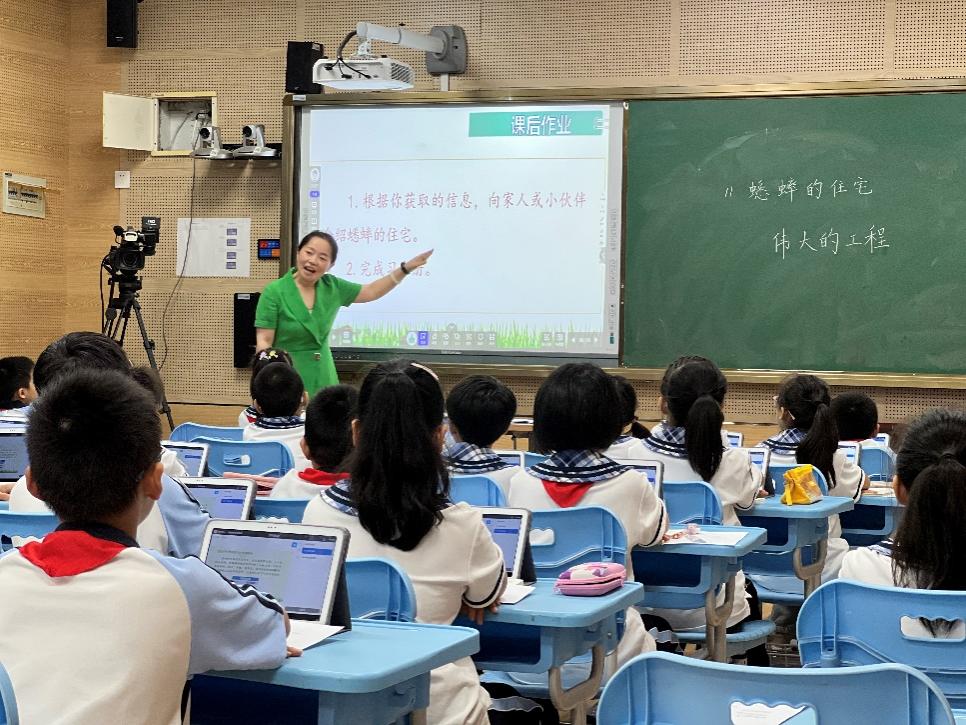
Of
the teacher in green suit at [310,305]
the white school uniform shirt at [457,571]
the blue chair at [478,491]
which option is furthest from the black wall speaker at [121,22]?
the white school uniform shirt at [457,571]

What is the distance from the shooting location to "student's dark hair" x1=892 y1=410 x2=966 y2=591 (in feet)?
7.16

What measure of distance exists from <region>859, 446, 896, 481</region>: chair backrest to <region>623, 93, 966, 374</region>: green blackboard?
1.91m

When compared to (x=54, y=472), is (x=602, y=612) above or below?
below

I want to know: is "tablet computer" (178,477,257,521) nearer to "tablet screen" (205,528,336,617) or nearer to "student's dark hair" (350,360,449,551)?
"student's dark hair" (350,360,449,551)

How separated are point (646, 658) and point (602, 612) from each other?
2.49 ft

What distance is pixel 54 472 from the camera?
166cm

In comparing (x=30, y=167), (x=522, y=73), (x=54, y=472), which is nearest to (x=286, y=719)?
(x=54, y=472)

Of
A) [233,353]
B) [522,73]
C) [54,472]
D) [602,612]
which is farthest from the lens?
[233,353]

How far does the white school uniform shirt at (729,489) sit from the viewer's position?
3533 millimetres

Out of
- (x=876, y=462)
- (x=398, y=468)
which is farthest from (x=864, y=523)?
(x=398, y=468)

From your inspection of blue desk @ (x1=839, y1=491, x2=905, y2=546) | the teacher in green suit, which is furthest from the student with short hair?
blue desk @ (x1=839, y1=491, x2=905, y2=546)

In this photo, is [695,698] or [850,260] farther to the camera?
[850,260]

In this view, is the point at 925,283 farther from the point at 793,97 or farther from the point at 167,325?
the point at 167,325

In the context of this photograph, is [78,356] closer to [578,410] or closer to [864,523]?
[578,410]
